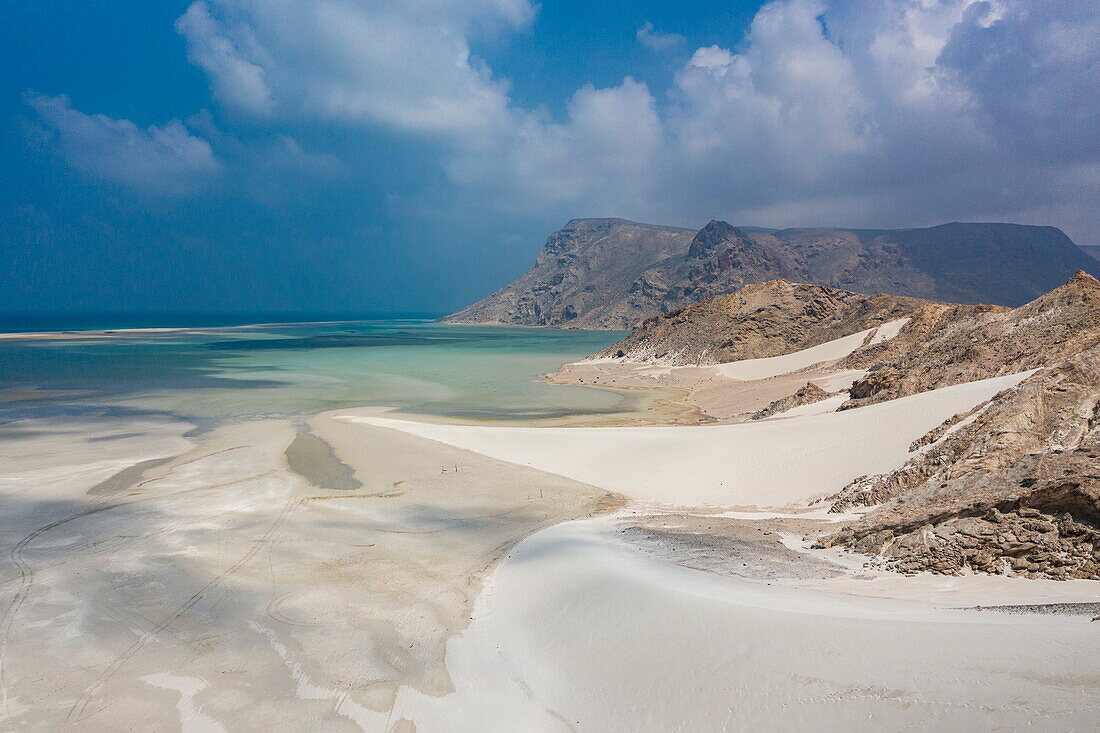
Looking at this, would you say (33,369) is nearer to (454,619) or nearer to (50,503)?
(50,503)

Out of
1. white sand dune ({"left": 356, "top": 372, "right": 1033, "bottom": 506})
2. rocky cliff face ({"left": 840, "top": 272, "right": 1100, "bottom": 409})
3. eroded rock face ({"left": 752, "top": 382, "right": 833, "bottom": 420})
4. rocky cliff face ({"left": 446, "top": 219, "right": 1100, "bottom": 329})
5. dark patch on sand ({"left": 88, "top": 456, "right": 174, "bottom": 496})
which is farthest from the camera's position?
rocky cliff face ({"left": 446, "top": 219, "right": 1100, "bottom": 329})

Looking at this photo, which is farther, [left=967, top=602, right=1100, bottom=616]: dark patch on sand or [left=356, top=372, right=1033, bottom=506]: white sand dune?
[left=356, top=372, right=1033, bottom=506]: white sand dune

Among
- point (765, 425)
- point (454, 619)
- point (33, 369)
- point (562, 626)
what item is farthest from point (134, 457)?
point (33, 369)

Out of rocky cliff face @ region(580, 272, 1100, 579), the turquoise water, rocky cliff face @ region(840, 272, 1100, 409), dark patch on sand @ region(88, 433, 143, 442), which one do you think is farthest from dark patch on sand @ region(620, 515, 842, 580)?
dark patch on sand @ region(88, 433, 143, 442)

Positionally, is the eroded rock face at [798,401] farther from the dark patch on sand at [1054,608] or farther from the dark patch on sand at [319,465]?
the dark patch on sand at [1054,608]

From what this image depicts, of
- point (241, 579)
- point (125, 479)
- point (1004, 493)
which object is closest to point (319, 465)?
point (125, 479)

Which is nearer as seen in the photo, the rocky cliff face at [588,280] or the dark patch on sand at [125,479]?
the dark patch on sand at [125,479]

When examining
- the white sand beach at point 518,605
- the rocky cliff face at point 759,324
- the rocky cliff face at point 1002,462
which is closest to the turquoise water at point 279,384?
the rocky cliff face at point 759,324

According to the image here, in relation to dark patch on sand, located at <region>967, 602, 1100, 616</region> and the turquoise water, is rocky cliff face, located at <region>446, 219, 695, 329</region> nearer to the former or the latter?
the turquoise water
